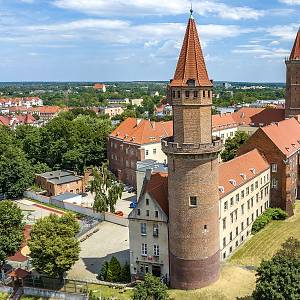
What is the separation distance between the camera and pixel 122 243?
2608 inches

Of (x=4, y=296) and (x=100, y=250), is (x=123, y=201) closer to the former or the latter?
(x=100, y=250)

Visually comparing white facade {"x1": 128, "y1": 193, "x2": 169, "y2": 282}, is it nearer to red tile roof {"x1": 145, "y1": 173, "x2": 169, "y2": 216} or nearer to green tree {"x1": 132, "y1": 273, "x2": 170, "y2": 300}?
red tile roof {"x1": 145, "y1": 173, "x2": 169, "y2": 216}

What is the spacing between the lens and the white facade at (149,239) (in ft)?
170

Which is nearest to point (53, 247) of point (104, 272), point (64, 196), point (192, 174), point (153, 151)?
point (104, 272)

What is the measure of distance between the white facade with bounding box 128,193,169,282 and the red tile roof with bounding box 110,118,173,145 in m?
46.8

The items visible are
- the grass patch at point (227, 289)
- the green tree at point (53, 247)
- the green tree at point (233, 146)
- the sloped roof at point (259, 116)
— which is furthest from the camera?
the sloped roof at point (259, 116)

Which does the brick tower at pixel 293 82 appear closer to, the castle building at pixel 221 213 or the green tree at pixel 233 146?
the green tree at pixel 233 146

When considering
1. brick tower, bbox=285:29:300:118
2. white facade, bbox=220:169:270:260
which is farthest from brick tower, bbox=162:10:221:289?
brick tower, bbox=285:29:300:118

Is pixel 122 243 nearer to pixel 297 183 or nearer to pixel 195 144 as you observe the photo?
pixel 195 144

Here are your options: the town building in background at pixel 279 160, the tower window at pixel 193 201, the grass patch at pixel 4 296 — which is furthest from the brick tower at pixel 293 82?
the grass patch at pixel 4 296

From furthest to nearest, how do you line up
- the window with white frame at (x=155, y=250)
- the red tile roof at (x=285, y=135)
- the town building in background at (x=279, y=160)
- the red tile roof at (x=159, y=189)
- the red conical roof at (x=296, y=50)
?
the red conical roof at (x=296, y=50)
the red tile roof at (x=285, y=135)
the town building in background at (x=279, y=160)
the window with white frame at (x=155, y=250)
the red tile roof at (x=159, y=189)

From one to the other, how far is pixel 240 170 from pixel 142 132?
38952 mm

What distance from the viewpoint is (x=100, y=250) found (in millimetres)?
64375

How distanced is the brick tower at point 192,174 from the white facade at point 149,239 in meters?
1.32
